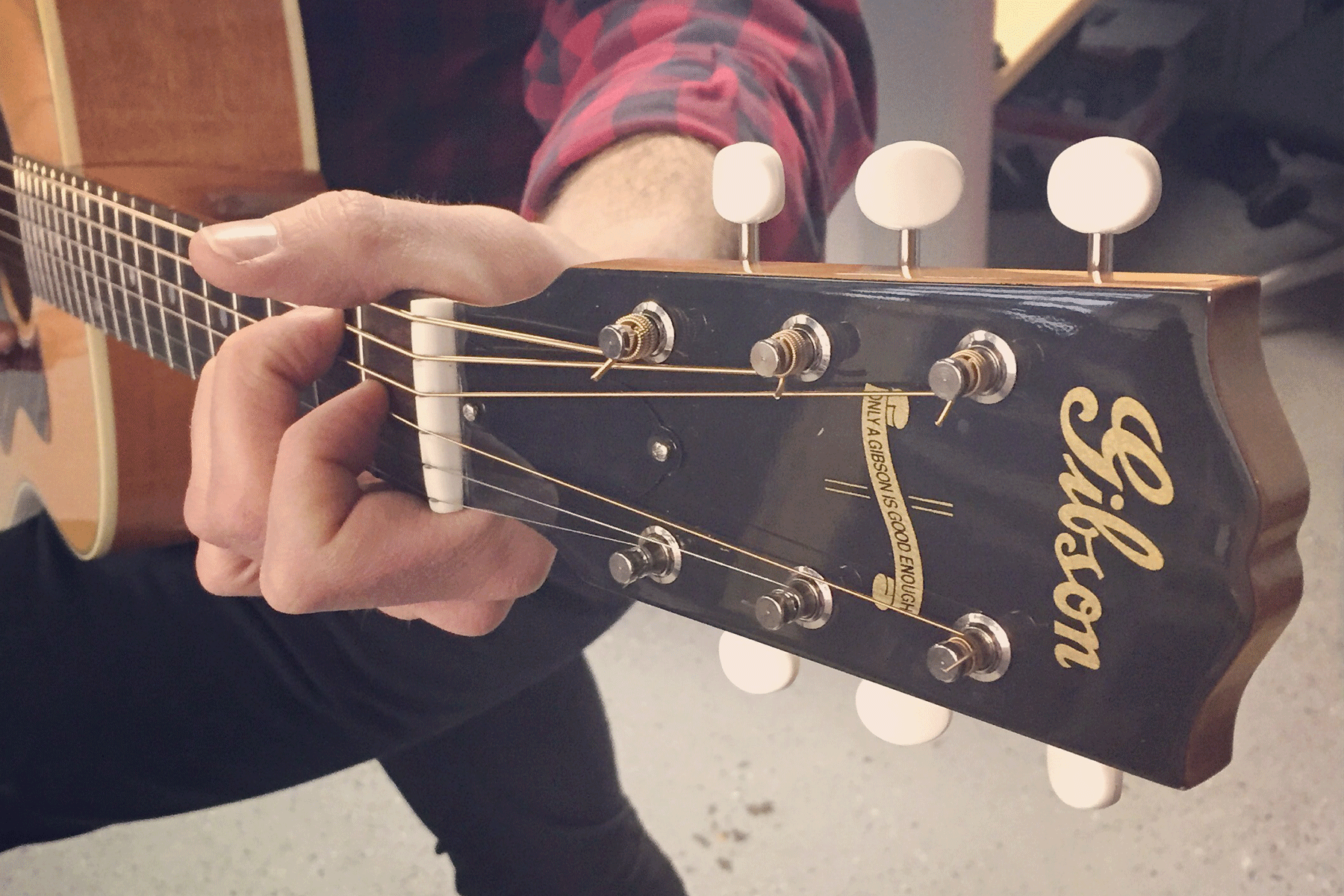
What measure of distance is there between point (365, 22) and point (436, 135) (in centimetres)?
9

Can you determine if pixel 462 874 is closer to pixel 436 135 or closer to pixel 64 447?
pixel 64 447

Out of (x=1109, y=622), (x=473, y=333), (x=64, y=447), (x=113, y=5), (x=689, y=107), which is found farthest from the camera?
(x=64, y=447)

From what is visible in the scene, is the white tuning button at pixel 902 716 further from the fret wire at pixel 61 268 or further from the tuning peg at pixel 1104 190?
the fret wire at pixel 61 268

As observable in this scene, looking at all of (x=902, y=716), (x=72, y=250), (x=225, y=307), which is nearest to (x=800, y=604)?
(x=902, y=716)

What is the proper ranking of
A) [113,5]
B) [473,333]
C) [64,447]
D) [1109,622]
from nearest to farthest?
[1109,622], [473,333], [113,5], [64,447]

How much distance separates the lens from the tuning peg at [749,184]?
329 mm

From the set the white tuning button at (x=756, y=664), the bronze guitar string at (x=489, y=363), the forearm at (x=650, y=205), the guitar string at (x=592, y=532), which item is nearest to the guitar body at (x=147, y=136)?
the bronze guitar string at (x=489, y=363)

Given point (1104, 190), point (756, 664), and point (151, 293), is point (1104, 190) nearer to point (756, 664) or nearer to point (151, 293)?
point (756, 664)

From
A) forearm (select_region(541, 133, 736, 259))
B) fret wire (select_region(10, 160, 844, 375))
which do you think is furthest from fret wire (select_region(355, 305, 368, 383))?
forearm (select_region(541, 133, 736, 259))

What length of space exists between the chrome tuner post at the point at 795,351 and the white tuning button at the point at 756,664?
12cm

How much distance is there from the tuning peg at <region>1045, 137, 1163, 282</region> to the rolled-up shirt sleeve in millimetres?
254

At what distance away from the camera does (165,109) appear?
66cm

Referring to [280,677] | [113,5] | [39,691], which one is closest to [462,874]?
[280,677]

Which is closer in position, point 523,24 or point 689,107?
point 689,107
